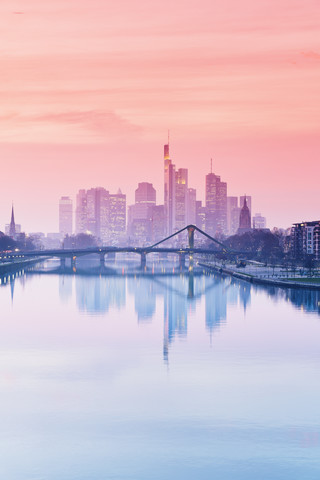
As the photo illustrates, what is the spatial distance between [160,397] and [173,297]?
6071cm

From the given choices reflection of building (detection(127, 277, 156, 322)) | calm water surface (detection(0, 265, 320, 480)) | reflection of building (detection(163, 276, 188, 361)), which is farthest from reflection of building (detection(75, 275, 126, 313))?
calm water surface (detection(0, 265, 320, 480))

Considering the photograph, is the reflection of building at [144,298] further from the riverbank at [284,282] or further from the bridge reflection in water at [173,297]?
the riverbank at [284,282]

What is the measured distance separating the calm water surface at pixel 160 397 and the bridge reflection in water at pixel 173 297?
36.1 inches

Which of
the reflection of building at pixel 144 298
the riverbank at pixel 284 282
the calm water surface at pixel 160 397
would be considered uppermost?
the riverbank at pixel 284 282

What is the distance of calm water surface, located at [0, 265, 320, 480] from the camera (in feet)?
80.1

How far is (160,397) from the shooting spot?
109 feet

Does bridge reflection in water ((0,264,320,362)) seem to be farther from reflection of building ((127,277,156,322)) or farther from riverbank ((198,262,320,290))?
riverbank ((198,262,320,290))

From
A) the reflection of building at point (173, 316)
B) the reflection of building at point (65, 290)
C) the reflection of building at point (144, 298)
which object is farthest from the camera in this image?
the reflection of building at point (65, 290)

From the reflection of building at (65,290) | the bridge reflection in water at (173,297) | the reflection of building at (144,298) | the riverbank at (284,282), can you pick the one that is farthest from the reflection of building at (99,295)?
the riverbank at (284,282)

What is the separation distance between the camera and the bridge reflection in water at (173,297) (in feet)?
222

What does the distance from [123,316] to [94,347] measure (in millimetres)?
22016

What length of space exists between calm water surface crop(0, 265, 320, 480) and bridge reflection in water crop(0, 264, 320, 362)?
3.01 ft

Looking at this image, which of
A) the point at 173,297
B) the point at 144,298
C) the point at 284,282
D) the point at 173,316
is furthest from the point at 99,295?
the point at 173,316

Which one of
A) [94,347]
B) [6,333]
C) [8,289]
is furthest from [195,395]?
[8,289]
